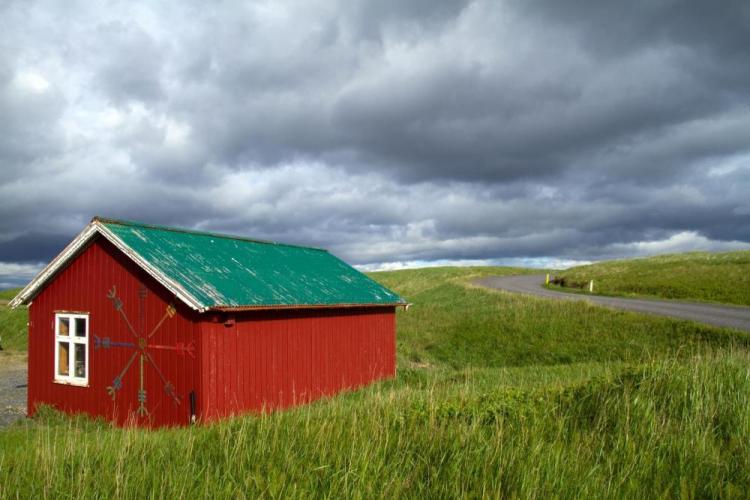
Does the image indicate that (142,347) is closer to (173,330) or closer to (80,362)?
(173,330)

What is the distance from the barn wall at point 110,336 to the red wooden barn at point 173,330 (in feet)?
0.09

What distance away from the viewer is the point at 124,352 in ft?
44.8

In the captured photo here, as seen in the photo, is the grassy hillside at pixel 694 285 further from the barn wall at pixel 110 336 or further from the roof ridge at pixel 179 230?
the barn wall at pixel 110 336

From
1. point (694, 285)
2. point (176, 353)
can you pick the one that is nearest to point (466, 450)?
point (176, 353)

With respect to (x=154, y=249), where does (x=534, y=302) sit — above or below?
below

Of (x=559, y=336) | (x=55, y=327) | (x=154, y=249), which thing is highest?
(x=154, y=249)

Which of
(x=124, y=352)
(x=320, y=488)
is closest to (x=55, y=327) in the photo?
(x=124, y=352)

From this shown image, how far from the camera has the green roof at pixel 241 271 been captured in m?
13.1

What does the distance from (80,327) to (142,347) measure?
2899 mm

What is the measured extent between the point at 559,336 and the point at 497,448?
19.7 metres

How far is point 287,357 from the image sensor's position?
1466 cm

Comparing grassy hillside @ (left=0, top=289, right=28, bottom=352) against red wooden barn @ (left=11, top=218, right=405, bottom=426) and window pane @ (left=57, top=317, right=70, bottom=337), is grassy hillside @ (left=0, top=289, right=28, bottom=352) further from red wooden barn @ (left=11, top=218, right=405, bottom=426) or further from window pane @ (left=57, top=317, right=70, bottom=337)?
red wooden barn @ (left=11, top=218, right=405, bottom=426)

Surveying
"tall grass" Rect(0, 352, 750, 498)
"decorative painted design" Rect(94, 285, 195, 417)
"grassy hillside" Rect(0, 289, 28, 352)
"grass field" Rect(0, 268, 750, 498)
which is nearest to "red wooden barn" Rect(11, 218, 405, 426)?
"decorative painted design" Rect(94, 285, 195, 417)

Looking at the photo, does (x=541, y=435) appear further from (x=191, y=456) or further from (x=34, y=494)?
(x=34, y=494)
